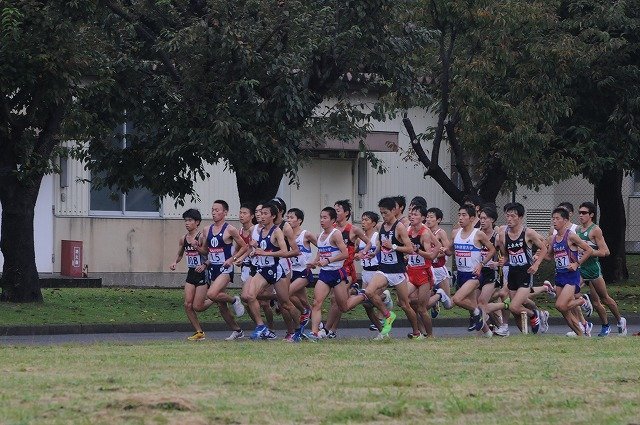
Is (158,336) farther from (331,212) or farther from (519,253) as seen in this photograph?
(519,253)

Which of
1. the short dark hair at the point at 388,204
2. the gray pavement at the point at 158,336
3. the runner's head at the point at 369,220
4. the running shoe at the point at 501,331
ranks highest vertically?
the short dark hair at the point at 388,204

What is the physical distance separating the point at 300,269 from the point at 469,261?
2.35 metres

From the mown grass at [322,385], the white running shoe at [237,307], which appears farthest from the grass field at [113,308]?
the mown grass at [322,385]

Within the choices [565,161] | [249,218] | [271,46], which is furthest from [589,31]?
[249,218]

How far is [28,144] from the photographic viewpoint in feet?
76.2

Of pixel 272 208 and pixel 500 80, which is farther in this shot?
pixel 500 80

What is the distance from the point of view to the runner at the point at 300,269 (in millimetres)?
18672

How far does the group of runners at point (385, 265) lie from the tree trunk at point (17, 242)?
534cm

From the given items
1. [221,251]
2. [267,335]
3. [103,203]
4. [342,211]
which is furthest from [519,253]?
[103,203]

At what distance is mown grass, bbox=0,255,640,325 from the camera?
2211 centimetres

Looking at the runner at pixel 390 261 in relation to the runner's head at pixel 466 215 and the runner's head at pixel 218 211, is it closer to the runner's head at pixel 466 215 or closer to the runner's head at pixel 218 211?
the runner's head at pixel 466 215

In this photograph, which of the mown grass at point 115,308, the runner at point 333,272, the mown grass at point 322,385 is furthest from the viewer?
the mown grass at point 115,308

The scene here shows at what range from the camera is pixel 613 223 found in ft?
110

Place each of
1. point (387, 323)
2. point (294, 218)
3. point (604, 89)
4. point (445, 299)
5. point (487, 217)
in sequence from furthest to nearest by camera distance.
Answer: point (604, 89), point (445, 299), point (487, 217), point (294, 218), point (387, 323)
